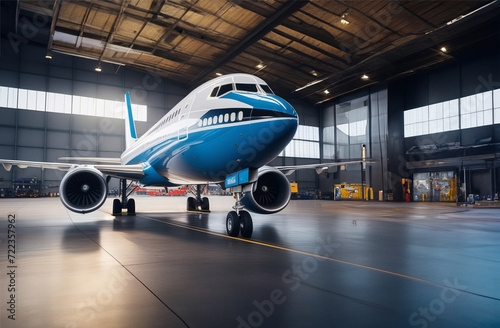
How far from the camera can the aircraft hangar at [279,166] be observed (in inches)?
107

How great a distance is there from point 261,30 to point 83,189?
17.9 metres

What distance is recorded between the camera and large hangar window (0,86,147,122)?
Result: 31.4 m

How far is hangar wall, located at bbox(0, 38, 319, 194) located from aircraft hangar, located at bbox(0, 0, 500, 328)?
5.8 inches

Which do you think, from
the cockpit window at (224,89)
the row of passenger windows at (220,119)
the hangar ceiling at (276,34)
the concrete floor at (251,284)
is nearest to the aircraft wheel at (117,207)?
the concrete floor at (251,284)

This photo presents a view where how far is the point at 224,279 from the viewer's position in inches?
131

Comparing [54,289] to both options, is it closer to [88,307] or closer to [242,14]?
[88,307]

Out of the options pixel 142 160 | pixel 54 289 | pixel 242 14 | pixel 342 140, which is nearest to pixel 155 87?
pixel 242 14

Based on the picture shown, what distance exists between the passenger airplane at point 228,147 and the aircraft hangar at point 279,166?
27cm

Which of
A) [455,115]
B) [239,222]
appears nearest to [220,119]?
[239,222]

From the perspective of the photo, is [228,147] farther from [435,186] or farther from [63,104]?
[63,104]

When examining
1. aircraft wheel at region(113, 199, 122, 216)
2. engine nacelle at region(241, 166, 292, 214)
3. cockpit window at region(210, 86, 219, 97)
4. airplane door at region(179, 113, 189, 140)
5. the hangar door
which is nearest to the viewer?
cockpit window at region(210, 86, 219, 97)

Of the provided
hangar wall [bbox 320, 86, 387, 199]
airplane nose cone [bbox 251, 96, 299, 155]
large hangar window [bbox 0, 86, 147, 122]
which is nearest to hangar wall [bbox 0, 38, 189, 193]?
large hangar window [bbox 0, 86, 147, 122]

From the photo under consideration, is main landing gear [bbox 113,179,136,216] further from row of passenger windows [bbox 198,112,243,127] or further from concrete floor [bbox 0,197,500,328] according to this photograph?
row of passenger windows [bbox 198,112,243,127]

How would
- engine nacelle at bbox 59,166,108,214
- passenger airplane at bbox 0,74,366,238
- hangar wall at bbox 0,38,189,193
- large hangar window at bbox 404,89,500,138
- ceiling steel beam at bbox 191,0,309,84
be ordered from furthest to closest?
hangar wall at bbox 0,38,189,193 → large hangar window at bbox 404,89,500,138 → ceiling steel beam at bbox 191,0,309,84 → engine nacelle at bbox 59,166,108,214 → passenger airplane at bbox 0,74,366,238
